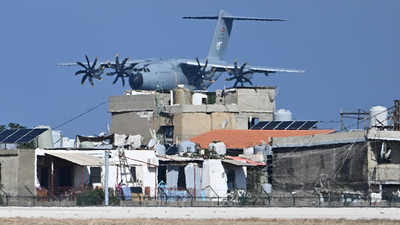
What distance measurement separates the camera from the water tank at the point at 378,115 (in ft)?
227

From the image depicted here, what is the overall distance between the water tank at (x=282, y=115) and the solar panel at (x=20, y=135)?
111 feet

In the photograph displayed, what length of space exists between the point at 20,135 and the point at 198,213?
23651 mm

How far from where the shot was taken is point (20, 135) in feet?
222

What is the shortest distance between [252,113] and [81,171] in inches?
1544

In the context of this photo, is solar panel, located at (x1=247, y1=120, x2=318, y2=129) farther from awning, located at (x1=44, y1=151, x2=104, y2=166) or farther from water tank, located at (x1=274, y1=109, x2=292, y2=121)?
awning, located at (x1=44, y1=151, x2=104, y2=166)

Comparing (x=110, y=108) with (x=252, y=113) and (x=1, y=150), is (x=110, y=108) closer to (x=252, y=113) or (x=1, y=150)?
(x=252, y=113)

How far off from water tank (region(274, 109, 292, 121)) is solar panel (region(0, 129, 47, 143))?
111ft

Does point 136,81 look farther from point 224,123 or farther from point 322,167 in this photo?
point 322,167

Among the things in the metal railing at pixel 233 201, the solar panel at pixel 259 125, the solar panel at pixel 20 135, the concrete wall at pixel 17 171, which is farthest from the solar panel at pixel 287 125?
the concrete wall at pixel 17 171

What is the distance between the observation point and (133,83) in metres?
118

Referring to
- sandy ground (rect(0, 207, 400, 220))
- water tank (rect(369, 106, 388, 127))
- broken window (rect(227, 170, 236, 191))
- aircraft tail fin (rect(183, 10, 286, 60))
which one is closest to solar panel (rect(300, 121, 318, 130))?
water tank (rect(369, 106, 388, 127))

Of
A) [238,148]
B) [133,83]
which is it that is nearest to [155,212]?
[238,148]

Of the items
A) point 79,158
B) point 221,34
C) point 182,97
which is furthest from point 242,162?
point 221,34

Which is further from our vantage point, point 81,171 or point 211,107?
point 211,107
